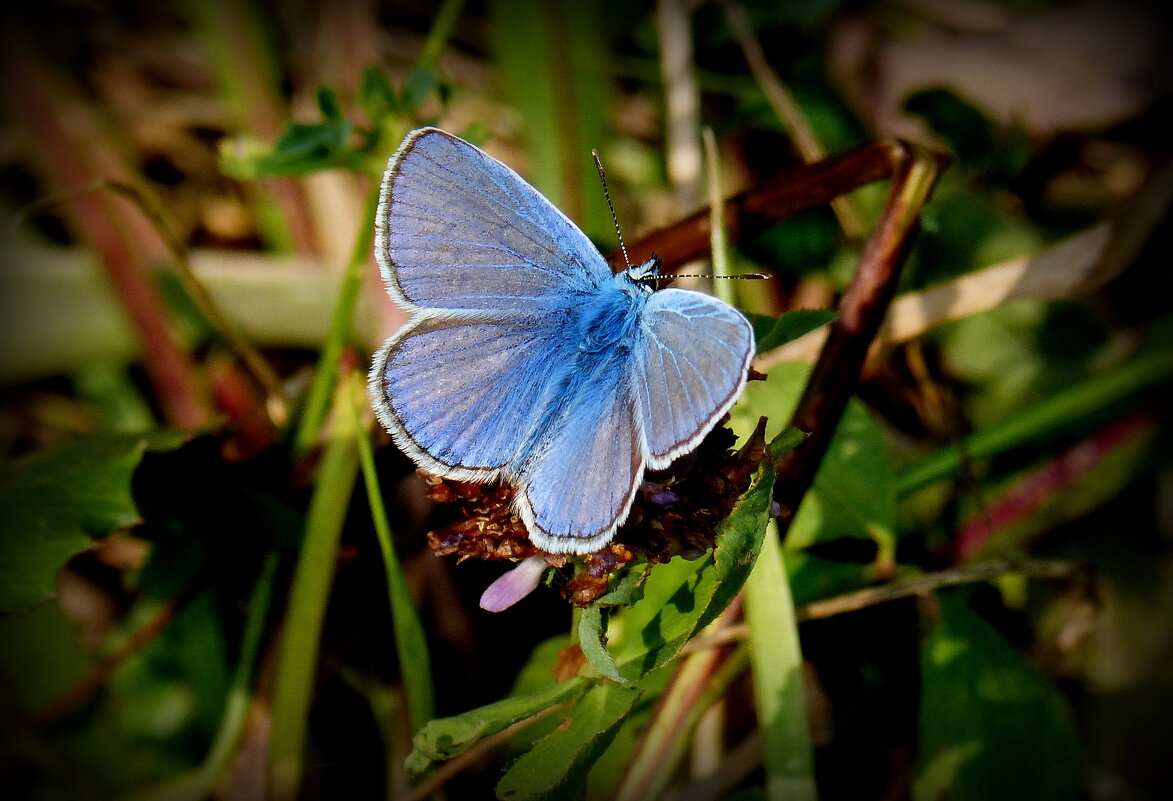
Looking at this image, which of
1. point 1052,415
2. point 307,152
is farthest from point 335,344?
point 1052,415

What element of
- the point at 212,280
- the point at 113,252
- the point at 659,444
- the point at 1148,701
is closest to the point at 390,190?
the point at 659,444

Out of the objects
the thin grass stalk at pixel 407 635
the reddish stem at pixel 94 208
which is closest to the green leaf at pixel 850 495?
the thin grass stalk at pixel 407 635

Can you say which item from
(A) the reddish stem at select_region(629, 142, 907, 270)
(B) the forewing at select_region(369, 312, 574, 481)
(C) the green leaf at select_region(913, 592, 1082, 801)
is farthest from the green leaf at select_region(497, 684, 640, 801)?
(A) the reddish stem at select_region(629, 142, 907, 270)

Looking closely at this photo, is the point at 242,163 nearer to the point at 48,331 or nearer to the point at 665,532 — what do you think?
the point at 48,331

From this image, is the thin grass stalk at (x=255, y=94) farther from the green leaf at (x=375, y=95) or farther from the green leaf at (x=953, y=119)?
the green leaf at (x=953, y=119)

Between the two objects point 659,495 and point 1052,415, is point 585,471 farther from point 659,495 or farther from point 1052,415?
point 1052,415

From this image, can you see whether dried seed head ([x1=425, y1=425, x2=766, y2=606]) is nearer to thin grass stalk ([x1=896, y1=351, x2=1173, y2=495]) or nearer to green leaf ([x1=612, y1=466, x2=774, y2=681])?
green leaf ([x1=612, y1=466, x2=774, y2=681])
